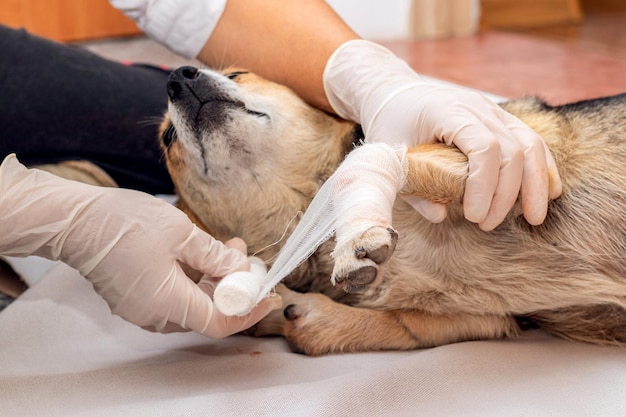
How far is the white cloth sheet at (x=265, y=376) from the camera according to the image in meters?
1.35

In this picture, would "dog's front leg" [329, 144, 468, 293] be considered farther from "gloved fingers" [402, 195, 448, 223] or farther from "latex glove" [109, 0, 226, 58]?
"latex glove" [109, 0, 226, 58]

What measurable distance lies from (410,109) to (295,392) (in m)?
0.65

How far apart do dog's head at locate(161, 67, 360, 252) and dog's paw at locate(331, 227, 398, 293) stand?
593 mm

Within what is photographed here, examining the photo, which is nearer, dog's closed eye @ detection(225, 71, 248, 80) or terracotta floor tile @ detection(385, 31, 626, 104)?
dog's closed eye @ detection(225, 71, 248, 80)

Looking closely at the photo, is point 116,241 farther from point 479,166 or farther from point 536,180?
point 536,180

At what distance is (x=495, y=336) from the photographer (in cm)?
165

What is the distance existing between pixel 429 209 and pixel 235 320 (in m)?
0.44

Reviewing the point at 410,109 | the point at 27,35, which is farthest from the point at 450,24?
the point at 410,109

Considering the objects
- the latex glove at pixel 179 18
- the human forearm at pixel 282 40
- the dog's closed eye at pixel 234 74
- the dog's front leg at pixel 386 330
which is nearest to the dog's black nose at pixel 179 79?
the dog's closed eye at pixel 234 74

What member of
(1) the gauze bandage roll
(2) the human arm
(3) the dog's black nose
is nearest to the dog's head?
(3) the dog's black nose

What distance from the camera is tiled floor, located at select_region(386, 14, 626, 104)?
13.8 feet

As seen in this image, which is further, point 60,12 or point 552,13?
point 552,13

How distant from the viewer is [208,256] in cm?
149

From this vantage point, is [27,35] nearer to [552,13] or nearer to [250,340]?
[250,340]
